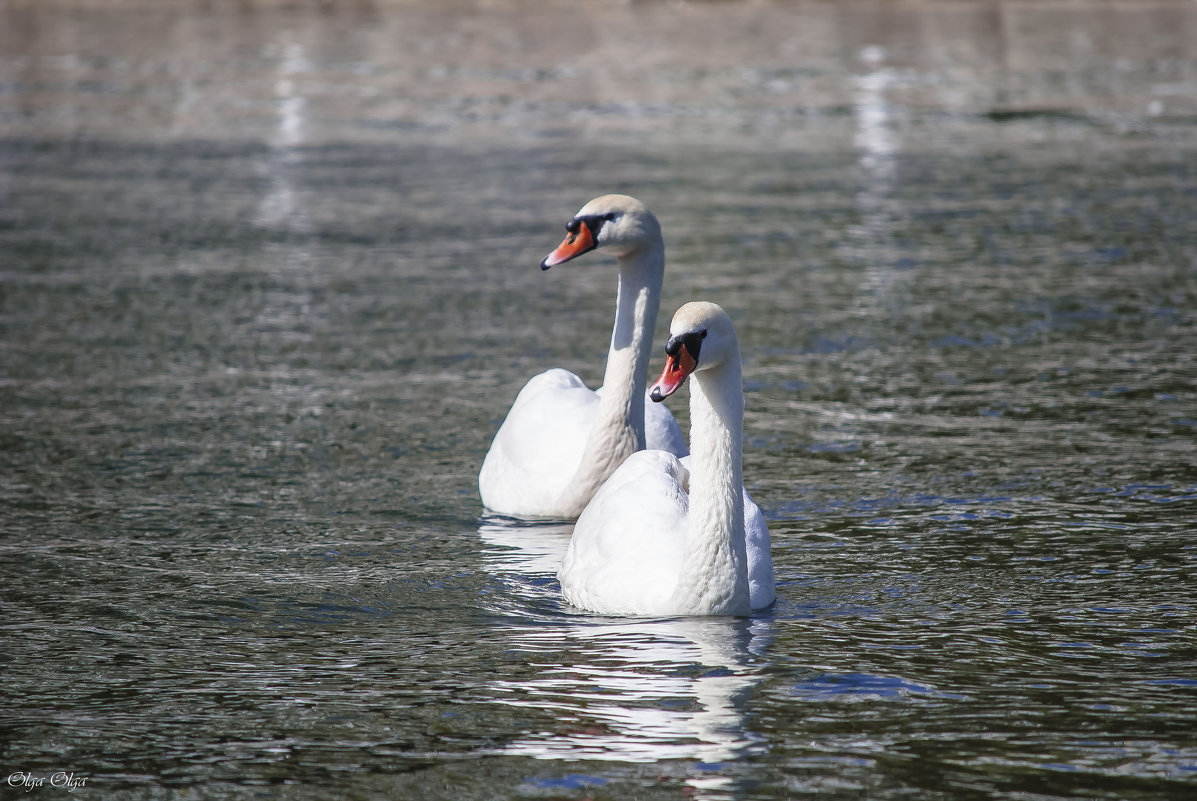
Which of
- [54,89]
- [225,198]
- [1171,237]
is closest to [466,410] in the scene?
[1171,237]

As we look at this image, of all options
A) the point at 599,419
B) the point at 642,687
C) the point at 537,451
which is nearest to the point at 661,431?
the point at 599,419

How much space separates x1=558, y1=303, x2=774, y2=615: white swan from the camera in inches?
282

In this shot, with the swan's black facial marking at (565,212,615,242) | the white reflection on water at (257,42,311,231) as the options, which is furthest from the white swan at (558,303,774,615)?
the white reflection on water at (257,42,311,231)

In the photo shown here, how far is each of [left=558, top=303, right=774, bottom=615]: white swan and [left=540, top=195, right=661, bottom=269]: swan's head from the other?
167cm

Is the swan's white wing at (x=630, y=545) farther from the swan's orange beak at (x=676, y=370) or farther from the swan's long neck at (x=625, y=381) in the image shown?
the swan's long neck at (x=625, y=381)

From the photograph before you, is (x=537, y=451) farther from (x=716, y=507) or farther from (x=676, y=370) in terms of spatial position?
(x=676, y=370)

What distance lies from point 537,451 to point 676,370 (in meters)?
2.85

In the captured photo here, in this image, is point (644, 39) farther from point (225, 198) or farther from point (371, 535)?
point (371, 535)

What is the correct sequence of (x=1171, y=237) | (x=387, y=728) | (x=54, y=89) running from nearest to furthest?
(x=387, y=728)
(x=1171, y=237)
(x=54, y=89)

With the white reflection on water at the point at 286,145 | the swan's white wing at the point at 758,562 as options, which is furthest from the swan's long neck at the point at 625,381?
the white reflection on water at the point at 286,145

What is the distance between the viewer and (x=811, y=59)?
39.2m

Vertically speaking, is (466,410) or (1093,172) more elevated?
(1093,172)

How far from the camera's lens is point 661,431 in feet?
32.0

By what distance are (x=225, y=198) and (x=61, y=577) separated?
543 inches
